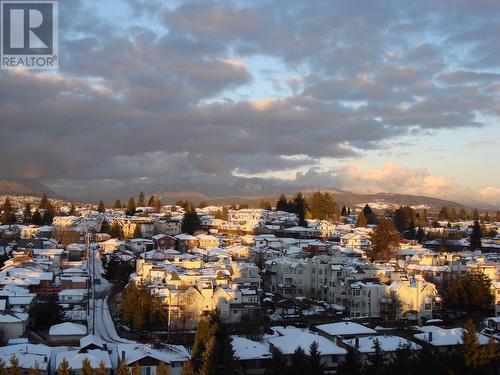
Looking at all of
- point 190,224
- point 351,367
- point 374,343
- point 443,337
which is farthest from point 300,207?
point 351,367

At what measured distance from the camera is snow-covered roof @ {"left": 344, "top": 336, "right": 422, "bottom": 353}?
1948cm

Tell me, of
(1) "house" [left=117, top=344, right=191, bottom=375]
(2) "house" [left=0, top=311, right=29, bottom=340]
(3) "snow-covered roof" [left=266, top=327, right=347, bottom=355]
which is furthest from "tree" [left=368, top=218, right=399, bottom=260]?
(2) "house" [left=0, top=311, right=29, bottom=340]

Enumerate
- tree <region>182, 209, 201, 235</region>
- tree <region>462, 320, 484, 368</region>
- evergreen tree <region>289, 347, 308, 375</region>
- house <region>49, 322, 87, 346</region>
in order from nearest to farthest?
1. evergreen tree <region>289, 347, 308, 375</region>
2. tree <region>462, 320, 484, 368</region>
3. house <region>49, 322, 87, 346</region>
4. tree <region>182, 209, 201, 235</region>

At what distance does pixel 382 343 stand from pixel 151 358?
7.56 meters

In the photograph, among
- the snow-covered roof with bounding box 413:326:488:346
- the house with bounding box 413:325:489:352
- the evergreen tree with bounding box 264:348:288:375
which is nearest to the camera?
the evergreen tree with bounding box 264:348:288:375

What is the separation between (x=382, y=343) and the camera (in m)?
19.9

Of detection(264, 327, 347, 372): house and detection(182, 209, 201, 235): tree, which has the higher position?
detection(182, 209, 201, 235): tree

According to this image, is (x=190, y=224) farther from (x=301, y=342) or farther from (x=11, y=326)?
(x=301, y=342)

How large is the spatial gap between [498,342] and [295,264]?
12607 millimetres

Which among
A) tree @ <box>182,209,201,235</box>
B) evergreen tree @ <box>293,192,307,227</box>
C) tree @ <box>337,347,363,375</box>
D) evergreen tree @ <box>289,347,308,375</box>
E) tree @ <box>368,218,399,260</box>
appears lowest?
tree @ <box>337,347,363,375</box>

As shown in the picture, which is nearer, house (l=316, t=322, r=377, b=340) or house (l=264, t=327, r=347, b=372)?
house (l=264, t=327, r=347, b=372)

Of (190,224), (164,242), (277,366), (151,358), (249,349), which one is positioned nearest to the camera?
(277,366)

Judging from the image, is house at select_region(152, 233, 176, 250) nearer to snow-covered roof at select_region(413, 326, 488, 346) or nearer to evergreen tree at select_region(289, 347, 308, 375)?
snow-covered roof at select_region(413, 326, 488, 346)

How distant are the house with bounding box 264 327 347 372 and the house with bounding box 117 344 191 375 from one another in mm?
3099
